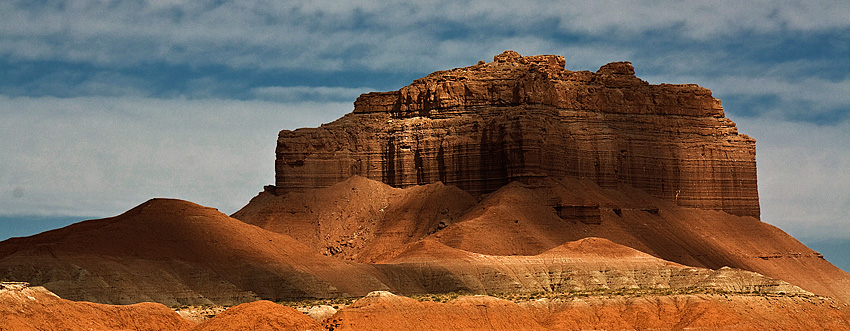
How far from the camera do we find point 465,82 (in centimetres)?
11906

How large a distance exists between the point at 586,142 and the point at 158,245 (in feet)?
185

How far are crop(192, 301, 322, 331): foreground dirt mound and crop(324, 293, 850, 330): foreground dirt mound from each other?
480cm

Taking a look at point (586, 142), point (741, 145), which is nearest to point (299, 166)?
point (586, 142)

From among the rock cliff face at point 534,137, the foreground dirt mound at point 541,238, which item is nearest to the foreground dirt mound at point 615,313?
the foreground dirt mound at point 541,238

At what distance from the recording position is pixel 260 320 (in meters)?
51.7

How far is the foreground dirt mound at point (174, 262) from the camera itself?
6612 cm

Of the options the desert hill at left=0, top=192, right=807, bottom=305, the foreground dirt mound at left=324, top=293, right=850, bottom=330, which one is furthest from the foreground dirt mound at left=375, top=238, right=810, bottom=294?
the foreground dirt mound at left=324, top=293, right=850, bottom=330

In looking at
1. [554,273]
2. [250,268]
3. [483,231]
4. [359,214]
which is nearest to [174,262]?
[250,268]

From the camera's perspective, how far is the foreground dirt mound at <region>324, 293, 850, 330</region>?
195 feet

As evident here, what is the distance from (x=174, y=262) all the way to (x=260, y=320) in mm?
23279

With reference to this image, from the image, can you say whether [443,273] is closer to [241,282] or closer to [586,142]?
[241,282]

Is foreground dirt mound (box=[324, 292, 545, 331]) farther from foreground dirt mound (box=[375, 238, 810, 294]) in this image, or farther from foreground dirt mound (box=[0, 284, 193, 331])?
foreground dirt mound (box=[375, 238, 810, 294])

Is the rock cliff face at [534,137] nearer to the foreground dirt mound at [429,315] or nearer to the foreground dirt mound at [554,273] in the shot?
the foreground dirt mound at [554,273]

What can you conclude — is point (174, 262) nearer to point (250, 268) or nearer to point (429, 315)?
point (250, 268)
